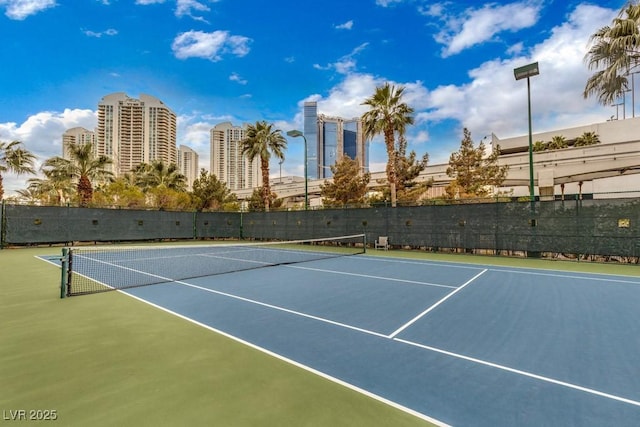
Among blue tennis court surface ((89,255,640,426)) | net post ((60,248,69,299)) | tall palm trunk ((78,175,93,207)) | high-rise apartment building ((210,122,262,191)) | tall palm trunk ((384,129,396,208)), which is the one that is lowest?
blue tennis court surface ((89,255,640,426))

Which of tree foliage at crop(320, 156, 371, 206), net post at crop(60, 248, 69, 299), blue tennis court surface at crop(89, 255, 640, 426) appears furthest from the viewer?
tree foliage at crop(320, 156, 371, 206)

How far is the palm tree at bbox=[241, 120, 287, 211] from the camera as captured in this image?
25109 mm

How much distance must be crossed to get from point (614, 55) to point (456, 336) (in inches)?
601

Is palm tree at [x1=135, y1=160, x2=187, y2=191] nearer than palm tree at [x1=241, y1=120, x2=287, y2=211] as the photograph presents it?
No

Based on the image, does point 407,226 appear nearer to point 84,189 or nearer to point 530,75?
point 530,75

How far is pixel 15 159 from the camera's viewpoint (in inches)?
824

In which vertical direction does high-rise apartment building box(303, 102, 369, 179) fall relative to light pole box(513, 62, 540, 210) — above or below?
above

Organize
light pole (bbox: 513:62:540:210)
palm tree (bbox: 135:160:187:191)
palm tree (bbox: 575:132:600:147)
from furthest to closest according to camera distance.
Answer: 1. palm tree (bbox: 575:132:600:147)
2. palm tree (bbox: 135:160:187:191)
3. light pole (bbox: 513:62:540:210)

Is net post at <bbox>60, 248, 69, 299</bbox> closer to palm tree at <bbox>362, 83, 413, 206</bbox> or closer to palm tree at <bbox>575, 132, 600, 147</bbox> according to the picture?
palm tree at <bbox>362, 83, 413, 206</bbox>

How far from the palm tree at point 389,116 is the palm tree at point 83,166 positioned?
20191mm

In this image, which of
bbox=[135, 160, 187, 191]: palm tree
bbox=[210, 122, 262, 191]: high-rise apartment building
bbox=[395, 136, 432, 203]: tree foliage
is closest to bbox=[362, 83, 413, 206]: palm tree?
bbox=[395, 136, 432, 203]: tree foliage

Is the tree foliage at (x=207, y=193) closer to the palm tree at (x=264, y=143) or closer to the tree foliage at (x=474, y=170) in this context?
the palm tree at (x=264, y=143)

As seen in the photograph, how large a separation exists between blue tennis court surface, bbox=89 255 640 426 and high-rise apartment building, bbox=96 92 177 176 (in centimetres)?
7326

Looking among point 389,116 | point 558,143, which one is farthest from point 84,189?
point 558,143
